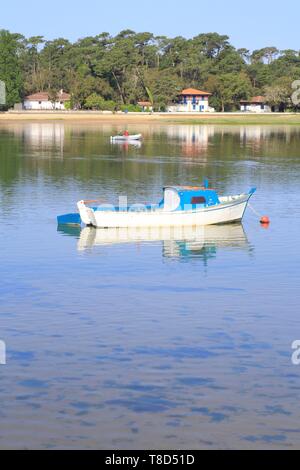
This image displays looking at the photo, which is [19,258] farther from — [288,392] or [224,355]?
[288,392]

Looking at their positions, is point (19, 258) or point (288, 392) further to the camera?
point (19, 258)

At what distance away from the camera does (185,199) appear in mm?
46250

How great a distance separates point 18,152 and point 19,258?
231 ft

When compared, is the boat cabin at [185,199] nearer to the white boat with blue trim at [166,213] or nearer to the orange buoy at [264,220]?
the white boat with blue trim at [166,213]

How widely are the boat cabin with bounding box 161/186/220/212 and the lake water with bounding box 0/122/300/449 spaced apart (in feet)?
5.28

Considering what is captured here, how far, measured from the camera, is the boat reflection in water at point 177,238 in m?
41.1

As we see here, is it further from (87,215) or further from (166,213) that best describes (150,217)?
(87,215)

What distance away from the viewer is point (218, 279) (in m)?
34.6

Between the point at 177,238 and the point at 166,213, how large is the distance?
2354mm

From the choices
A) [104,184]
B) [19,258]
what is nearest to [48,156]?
[104,184]

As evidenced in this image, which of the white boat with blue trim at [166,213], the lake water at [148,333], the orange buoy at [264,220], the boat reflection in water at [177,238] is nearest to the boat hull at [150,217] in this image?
the white boat with blue trim at [166,213]

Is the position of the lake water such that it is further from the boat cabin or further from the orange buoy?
the boat cabin

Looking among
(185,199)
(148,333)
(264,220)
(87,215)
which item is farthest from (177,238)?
(148,333)

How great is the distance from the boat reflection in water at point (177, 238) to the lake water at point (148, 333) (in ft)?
0.45
